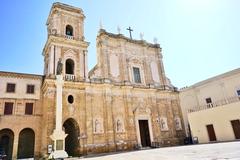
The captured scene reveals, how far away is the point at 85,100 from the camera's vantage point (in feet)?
59.1

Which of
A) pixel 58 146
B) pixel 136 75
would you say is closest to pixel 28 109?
pixel 58 146

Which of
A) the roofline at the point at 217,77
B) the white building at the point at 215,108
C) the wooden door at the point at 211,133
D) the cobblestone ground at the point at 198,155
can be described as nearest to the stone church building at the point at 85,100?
the white building at the point at 215,108

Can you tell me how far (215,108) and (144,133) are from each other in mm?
7625

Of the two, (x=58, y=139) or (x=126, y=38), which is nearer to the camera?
(x=58, y=139)

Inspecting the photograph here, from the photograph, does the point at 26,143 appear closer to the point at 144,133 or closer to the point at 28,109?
the point at 28,109

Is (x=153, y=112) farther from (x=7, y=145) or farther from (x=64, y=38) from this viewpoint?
(x=7, y=145)

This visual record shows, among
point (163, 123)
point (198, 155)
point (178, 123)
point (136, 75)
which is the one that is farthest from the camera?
point (178, 123)

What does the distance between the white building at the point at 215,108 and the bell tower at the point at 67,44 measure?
42.6ft

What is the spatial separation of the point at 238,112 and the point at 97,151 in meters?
13.1

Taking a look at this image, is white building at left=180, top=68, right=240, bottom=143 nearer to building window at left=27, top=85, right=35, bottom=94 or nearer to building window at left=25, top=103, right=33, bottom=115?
building window at left=25, top=103, right=33, bottom=115

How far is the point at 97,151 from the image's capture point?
16.8 meters

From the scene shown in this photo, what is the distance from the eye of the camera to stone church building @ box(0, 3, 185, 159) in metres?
16.5

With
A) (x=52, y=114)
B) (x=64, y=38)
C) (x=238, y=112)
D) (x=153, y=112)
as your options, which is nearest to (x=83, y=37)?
(x=64, y=38)

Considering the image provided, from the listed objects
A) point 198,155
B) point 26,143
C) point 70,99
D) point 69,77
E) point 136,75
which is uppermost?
point 136,75
